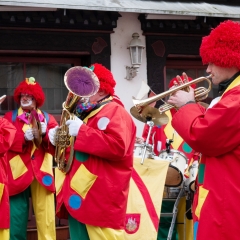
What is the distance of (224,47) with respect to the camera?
11.9 feet

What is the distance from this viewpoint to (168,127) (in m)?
6.92

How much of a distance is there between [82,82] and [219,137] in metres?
1.56

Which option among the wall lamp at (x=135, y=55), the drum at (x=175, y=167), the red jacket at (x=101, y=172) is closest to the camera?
the red jacket at (x=101, y=172)

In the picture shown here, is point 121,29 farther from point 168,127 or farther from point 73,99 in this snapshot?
point 73,99

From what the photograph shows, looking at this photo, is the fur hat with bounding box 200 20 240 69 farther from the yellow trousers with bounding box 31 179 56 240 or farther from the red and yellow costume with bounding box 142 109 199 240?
the yellow trousers with bounding box 31 179 56 240

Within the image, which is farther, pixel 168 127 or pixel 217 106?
pixel 168 127

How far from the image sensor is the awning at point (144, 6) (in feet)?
22.3

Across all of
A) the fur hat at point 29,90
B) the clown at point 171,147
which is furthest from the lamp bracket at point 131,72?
the fur hat at point 29,90

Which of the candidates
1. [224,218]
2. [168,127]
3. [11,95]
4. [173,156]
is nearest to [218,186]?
[224,218]

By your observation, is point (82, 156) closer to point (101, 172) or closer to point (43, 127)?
point (101, 172)

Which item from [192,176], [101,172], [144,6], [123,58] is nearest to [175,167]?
[192,176]

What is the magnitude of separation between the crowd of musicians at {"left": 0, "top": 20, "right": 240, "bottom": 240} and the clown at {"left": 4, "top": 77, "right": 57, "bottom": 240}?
1cm

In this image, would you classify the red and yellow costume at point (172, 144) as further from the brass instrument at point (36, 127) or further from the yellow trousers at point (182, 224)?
the brass instrument at point (36, 127)

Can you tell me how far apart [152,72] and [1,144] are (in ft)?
10.7
